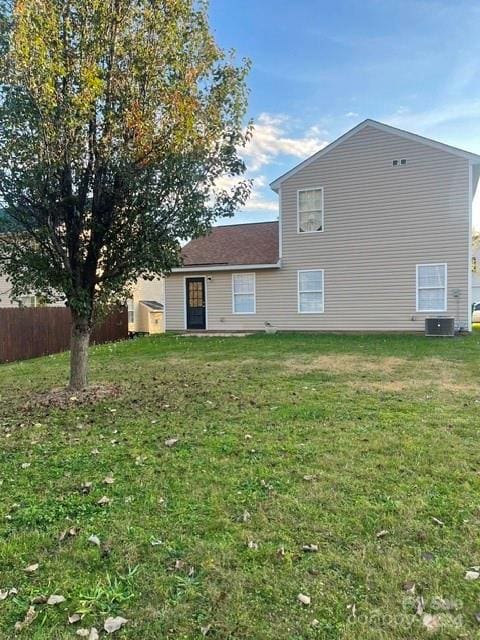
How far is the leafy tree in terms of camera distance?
5.46 m

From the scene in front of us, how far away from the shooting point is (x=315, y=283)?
16.0 metres

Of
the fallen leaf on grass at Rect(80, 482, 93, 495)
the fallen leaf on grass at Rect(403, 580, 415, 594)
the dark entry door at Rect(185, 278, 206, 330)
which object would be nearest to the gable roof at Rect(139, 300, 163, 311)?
the dark entry door at Rect(185, 278, 206, 330)

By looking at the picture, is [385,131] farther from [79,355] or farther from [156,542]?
[156,542]

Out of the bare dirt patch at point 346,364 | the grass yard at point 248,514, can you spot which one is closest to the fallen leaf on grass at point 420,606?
the grass yard at point 248,514

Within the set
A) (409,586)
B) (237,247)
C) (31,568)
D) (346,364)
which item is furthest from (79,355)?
(237,247)

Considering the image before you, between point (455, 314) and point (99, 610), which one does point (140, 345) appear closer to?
point (455, 314)

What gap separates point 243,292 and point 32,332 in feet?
24.7

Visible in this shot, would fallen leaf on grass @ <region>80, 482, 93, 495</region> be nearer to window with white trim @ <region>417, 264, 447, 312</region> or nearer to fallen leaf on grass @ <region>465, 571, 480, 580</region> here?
fallen leaf on grass @ <region>465, 571, 480, 580</region>

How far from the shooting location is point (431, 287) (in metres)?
14.5

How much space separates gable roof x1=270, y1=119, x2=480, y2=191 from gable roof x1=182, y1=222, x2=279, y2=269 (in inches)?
95.3

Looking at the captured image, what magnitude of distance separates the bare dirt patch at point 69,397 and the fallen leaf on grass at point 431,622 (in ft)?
16.6

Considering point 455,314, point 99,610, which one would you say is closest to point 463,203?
point 455,314

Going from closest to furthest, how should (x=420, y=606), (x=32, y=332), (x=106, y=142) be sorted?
1. (x=420, y=606)
2. (x=106, y=142)
3. (x=32, y=332)

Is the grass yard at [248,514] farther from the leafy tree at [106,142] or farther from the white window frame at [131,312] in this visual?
the white window frame at [131,312]
